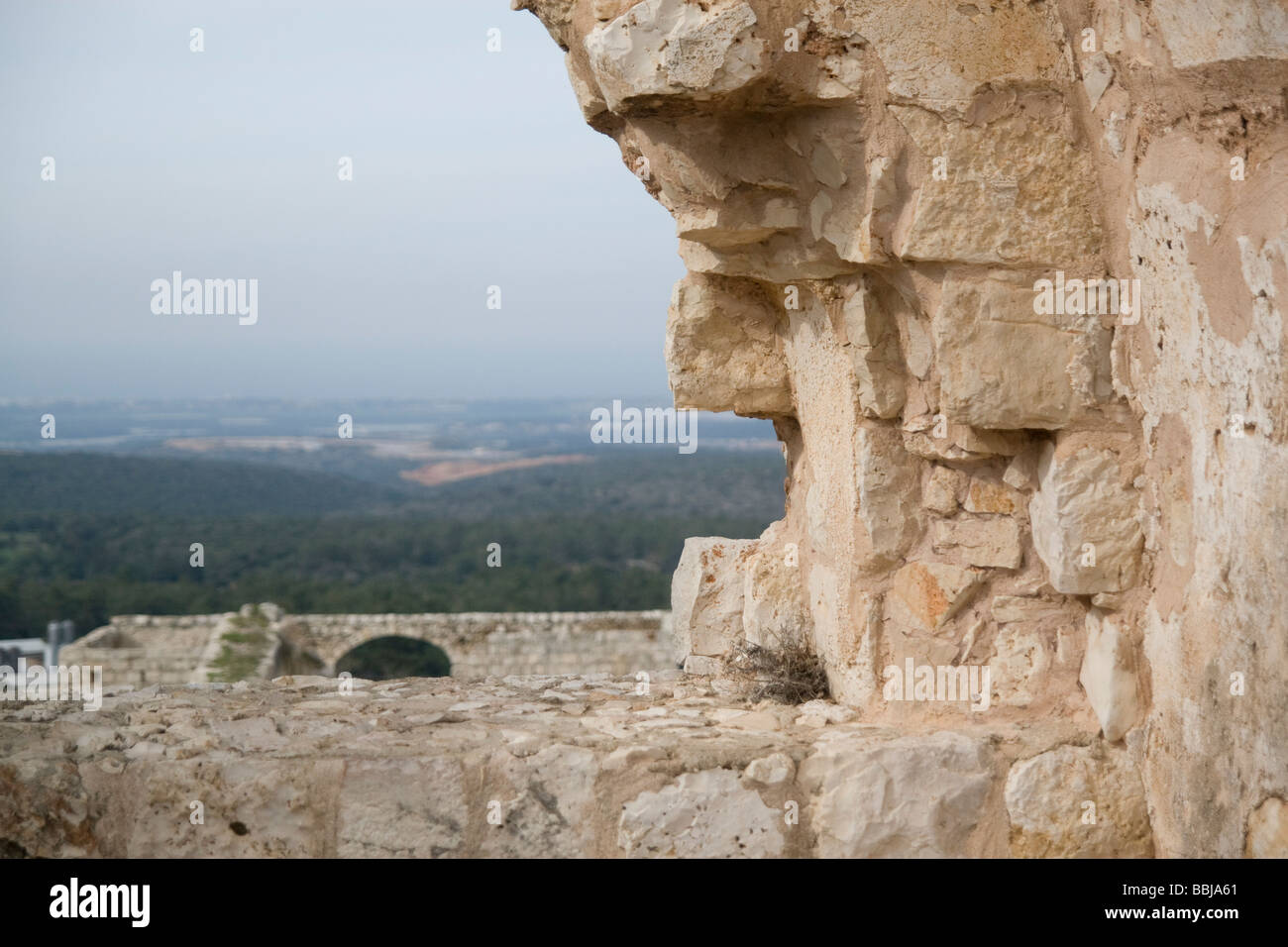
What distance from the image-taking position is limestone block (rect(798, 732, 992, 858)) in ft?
8.67

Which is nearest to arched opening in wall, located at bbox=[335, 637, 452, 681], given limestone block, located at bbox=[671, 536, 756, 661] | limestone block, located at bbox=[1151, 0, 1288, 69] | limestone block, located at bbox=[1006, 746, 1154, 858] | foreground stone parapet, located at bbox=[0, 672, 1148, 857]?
limestone block, located at bbox=[671, 536, 756, 661]

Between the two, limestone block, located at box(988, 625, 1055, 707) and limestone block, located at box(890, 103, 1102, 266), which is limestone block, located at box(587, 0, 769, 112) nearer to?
limestone block, located at box(890, 103, 1102, 266)

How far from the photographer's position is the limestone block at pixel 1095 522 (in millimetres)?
2566

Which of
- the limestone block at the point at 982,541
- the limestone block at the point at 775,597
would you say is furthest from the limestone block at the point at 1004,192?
the limestone block at the point at 775,597

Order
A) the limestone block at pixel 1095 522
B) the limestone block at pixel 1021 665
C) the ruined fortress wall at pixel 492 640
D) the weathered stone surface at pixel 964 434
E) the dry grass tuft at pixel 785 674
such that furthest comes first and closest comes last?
the ruined fortress wall at pixel 492 640, the dry grass tuft at pixel 785 674, the limestone block at pixel 1021 665, the limestone block at pixel 1095 522, the weathered stone surface at pixel 964 434

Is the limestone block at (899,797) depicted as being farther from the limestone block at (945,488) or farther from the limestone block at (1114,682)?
the limestone block at (945,488)

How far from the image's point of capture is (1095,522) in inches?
102

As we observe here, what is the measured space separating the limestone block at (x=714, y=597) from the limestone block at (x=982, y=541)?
0.96 metres

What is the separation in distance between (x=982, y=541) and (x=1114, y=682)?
0.46m

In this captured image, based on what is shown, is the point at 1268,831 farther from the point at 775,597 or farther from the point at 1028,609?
the point at 775,597

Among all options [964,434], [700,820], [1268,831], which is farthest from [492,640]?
[1268,831]
